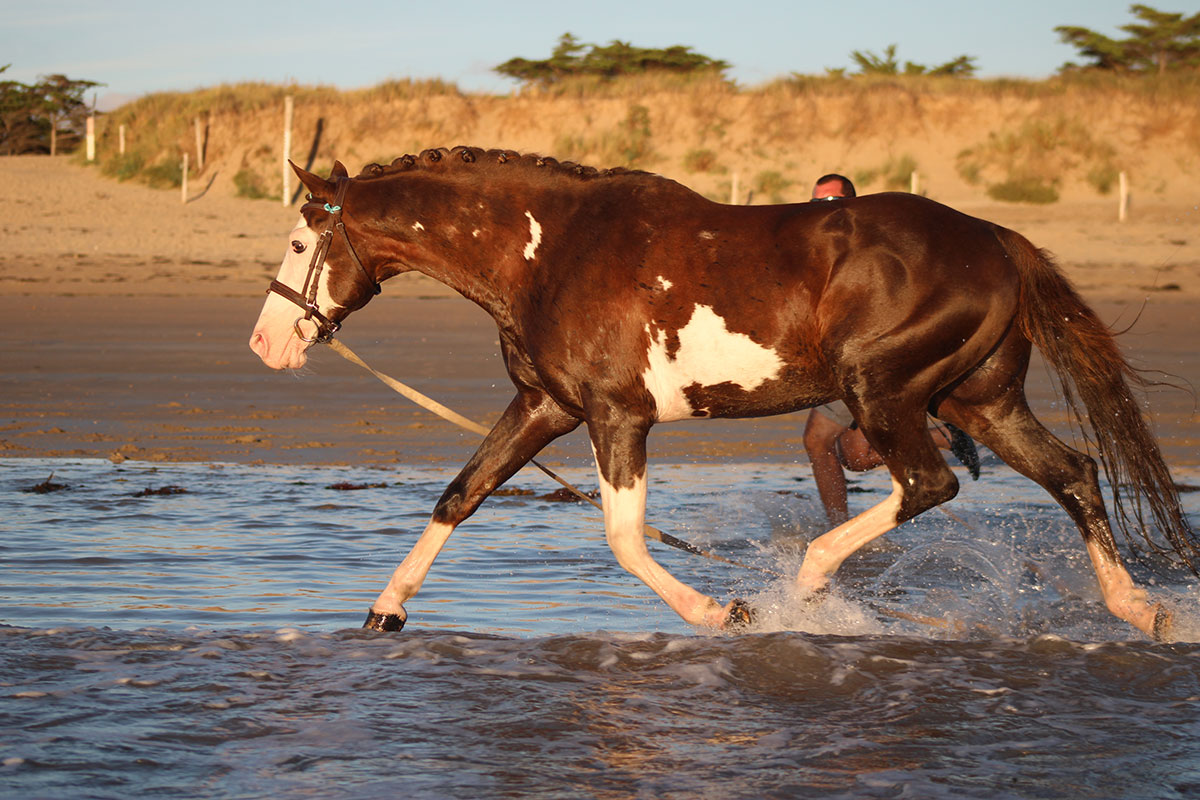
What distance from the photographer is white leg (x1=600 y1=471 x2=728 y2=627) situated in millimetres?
4695

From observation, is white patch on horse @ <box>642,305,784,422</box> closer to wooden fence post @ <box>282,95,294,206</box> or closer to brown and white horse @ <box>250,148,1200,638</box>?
brown and white horse @ <box>250,148,1200,638</box>

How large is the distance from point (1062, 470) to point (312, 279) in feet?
9.28

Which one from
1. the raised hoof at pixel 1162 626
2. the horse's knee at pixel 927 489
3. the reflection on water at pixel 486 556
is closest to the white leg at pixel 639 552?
the reflection on water at pixel 486 556

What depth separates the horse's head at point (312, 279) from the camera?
5.03 metres

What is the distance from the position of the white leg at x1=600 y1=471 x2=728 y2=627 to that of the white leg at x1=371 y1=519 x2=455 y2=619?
0.66 meters

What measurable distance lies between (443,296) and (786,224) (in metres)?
13.1

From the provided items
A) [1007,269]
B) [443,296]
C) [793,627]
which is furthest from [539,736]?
[443,296]

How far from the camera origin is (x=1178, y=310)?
16.1 meters

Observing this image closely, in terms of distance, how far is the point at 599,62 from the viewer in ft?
141

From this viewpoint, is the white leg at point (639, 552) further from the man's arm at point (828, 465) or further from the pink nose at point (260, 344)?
the man's arm at point (828, 465)

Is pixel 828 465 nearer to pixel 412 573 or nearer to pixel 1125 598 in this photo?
pixel 1125 598

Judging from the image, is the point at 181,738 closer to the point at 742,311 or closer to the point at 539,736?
the point at 539,736

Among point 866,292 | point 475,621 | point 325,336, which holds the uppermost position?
point 866,292

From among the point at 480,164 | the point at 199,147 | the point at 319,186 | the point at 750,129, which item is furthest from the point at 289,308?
the point at 199,147
